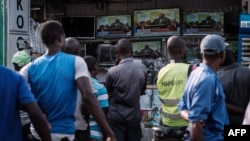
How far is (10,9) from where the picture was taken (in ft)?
26.8

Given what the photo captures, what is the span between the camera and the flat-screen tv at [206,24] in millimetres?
11938

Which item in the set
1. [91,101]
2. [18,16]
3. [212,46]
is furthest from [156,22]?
[91,101]

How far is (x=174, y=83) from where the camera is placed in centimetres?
586

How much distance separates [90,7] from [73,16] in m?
0.49

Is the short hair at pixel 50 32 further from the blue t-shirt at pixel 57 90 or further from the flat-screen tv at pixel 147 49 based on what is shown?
the flat-screen tv at pixel 147 49

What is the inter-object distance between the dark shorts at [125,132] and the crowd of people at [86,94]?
35.5 inches

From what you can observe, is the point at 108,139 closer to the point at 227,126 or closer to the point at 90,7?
the point at 227,126

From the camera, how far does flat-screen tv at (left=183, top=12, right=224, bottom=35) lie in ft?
39.2

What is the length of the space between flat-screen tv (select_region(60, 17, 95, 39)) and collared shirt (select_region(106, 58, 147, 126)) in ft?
20.6

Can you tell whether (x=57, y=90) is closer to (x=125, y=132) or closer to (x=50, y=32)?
(x=50, y=32)

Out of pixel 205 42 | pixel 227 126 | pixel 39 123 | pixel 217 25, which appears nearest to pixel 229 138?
pixel 227 126

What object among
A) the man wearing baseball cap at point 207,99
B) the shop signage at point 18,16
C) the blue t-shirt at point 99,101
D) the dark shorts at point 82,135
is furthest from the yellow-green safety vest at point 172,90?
the shop signage at point 18,16

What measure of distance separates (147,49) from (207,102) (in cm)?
840

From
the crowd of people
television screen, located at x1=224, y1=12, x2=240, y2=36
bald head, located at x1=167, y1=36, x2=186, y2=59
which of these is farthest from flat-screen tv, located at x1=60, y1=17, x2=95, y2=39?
bald head, located at x1=167, y1=36, x2=186, y2=59
